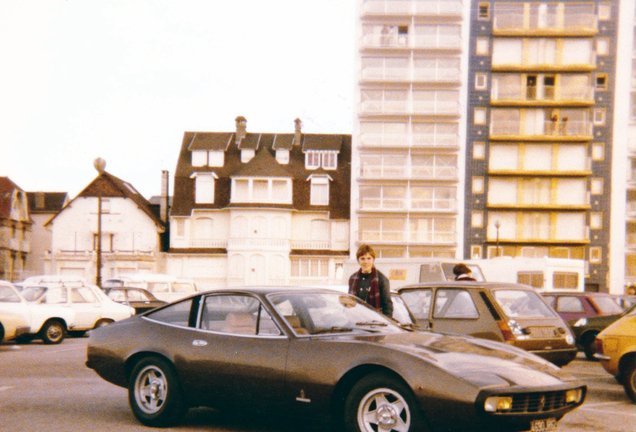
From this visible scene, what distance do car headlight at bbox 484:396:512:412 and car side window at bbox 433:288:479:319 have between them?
5.36 meters

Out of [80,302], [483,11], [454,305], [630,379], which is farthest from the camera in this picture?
[483,11]

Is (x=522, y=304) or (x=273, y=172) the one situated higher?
(x=273, y=172)

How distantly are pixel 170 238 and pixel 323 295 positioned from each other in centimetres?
5081

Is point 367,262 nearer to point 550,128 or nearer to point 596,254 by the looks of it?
point 550,128

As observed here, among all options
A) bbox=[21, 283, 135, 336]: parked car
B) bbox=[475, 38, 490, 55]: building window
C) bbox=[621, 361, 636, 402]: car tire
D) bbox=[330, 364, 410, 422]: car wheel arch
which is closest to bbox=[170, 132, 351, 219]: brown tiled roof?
bbox=[475, 38, 490, 55]: building window

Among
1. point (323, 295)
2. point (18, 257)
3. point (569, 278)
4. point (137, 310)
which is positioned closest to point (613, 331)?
point (323, 295)

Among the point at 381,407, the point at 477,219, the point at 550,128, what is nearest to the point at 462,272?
the point at 381,407

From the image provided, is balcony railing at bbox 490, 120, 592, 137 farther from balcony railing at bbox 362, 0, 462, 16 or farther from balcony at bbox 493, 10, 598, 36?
balcony railing at bbox 362, 0, 462, 16

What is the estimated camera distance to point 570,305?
727 inches

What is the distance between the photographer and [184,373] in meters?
7.20

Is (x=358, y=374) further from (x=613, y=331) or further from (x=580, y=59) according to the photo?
(x=580, y=59)

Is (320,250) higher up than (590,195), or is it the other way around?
(590,195)

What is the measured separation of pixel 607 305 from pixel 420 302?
8.75m

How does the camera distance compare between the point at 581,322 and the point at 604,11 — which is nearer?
the point at 581,322
